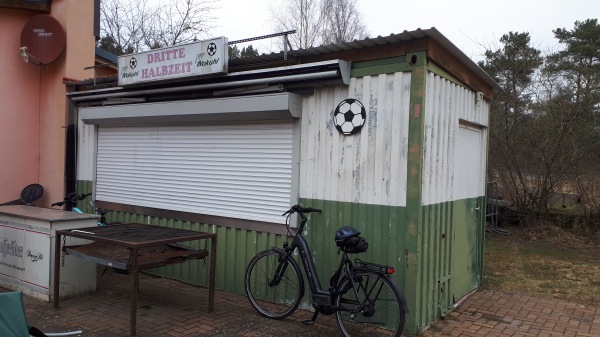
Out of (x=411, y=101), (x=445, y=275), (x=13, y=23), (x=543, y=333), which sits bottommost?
(x=543, y=333)

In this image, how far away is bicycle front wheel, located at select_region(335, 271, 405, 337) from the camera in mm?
4488

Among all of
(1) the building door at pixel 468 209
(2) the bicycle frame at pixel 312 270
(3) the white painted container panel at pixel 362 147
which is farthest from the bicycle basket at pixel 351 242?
(1) the building door at pixel 468 209

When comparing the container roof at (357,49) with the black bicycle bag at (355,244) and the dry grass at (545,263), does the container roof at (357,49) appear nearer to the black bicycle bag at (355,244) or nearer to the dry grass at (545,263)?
the black bicycle bag at (355,244)

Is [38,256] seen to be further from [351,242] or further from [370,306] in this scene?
[370,306]

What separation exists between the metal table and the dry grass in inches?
178

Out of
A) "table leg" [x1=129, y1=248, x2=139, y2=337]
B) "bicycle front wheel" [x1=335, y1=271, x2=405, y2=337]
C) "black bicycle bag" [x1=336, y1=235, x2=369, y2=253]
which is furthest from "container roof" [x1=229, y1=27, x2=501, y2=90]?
"table leg" [x1=129, y1=248, x2=139, y2=337]

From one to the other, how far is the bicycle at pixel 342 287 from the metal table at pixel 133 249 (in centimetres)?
65

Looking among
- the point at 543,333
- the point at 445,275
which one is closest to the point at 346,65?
the point at 445,275

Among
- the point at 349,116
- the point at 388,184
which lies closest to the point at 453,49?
the point at 349,116

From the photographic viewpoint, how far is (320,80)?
522 centimetres

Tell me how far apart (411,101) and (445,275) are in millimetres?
2156

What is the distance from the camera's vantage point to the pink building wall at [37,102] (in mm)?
8383

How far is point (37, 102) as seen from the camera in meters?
8.72

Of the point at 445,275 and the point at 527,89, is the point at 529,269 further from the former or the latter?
the point at 527,89
